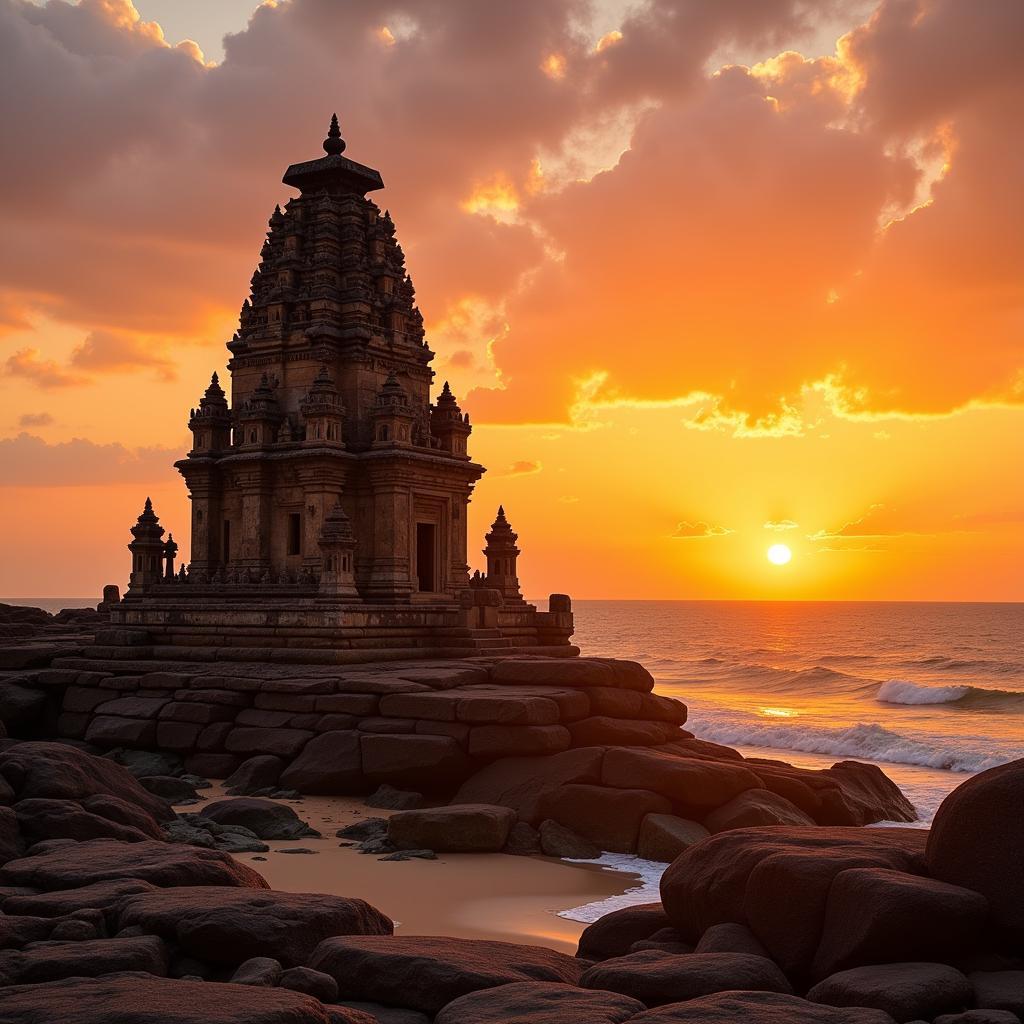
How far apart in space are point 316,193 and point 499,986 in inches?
1040

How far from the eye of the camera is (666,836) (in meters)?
13.9

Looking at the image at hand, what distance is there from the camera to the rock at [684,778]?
1471 cm

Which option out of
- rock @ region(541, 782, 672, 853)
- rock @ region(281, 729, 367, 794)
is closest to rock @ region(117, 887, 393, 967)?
rock @ region(541, 782, 672, 853)

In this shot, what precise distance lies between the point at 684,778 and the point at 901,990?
8.52m

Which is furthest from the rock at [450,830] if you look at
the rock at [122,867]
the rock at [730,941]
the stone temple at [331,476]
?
the stone temple at [331,476]

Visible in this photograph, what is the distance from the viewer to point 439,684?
18406mm

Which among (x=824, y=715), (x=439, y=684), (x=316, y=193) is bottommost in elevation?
(x=824, y=715)

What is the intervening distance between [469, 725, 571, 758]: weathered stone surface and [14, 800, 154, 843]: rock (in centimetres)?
699

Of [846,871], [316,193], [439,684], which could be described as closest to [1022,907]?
[846,871]

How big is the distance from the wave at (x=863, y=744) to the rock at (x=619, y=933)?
2252 cm

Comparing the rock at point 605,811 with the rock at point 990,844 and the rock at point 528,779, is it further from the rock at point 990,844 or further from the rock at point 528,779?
the rock at point 990,844

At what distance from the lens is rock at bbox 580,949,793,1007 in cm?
657

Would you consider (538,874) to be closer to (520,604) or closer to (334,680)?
(334,680)

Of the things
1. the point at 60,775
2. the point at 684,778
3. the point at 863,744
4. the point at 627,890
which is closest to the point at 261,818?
the point at 60,775
